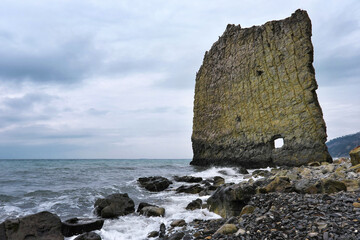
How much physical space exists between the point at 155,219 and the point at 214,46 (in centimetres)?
3019

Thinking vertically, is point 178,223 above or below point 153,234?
above

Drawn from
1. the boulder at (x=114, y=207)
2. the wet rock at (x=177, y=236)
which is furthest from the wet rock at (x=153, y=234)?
the boulder at (x=114, y=207)

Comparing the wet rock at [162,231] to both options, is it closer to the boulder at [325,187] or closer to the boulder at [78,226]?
the boulder at [78,226]

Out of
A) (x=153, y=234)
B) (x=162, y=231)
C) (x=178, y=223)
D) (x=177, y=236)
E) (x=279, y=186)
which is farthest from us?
(x=279, y=186)

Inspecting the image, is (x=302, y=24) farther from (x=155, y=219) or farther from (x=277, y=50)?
(x=155, y=219)

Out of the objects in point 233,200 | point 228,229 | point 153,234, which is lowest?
point 153,234

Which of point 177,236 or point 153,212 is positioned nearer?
point 177,236

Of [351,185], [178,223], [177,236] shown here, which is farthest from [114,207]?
[351,185]

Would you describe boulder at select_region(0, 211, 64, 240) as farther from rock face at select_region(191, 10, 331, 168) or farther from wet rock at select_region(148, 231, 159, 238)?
rock face at select_region(191, 10, 331, 168)

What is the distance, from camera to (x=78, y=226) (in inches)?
268

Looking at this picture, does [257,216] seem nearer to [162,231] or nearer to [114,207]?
[162,231]

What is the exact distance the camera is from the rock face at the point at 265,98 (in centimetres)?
2136

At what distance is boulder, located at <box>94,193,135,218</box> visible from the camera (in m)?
8.43

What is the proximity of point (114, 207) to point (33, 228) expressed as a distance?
9.72 feet
